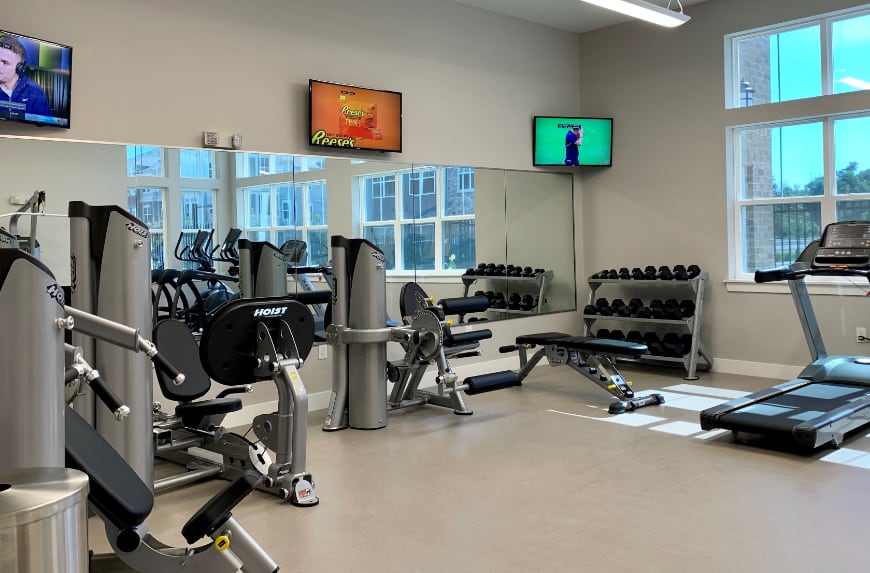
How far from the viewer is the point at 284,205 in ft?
17.7

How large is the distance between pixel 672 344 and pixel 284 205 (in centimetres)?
382

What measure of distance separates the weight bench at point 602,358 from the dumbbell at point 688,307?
1.37m

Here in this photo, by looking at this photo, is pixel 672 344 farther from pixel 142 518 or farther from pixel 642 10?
pixel 142 518

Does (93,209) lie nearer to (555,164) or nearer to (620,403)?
(620,403)

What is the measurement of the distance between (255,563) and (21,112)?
3171 mm

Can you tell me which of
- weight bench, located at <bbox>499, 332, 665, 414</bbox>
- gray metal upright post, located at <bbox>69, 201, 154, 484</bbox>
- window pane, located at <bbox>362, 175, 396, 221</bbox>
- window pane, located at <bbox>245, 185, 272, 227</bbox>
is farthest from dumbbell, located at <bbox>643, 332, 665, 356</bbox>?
gray metal upright post, located at <bbox>69, 201, 154, 484</bbox>

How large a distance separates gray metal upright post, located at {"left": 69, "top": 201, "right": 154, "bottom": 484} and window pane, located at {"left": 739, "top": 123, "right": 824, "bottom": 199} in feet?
18.5

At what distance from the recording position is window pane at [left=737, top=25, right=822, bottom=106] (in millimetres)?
6371

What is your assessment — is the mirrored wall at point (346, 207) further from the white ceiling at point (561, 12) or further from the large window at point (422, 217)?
the white ceiling at point (561, 12)

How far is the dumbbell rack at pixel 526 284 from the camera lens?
7.04m

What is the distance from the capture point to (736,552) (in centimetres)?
284

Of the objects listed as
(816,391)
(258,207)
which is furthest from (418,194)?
(816,391)

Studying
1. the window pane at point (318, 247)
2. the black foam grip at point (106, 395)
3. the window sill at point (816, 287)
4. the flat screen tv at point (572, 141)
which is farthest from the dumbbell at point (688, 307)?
the black foam grip at point (106, 395)

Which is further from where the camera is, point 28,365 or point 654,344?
point 654,344
